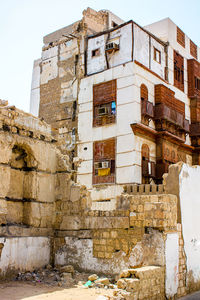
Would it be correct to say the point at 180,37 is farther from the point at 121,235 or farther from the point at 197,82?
the point at 121,235

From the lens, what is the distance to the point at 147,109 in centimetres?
1980

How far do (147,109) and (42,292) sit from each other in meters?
13.8

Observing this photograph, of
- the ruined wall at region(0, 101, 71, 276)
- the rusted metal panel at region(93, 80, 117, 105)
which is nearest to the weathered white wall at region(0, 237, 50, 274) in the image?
the ruined wall at region(0, 101, 71, 276)

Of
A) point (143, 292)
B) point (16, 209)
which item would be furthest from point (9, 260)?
point (143, 292)

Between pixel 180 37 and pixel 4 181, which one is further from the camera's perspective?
pixel 180 37

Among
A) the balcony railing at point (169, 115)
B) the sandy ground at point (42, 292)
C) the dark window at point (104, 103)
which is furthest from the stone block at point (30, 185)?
the balcony railing at point (169, 115)

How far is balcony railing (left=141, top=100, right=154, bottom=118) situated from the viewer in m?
19.6

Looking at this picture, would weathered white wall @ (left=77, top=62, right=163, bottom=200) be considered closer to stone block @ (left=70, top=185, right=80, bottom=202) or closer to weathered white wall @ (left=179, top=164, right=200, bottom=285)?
weathered white wall @ (left=179, top=164, right=200, bottom=285)

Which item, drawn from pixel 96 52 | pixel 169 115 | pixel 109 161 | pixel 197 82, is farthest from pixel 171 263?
pixel 197 82

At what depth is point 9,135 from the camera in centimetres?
928

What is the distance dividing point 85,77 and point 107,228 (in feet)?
45.6

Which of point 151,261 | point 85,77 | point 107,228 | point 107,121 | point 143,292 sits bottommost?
point 143,292

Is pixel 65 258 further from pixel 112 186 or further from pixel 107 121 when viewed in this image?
pixel 107 121

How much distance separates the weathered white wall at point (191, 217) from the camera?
380 inches
